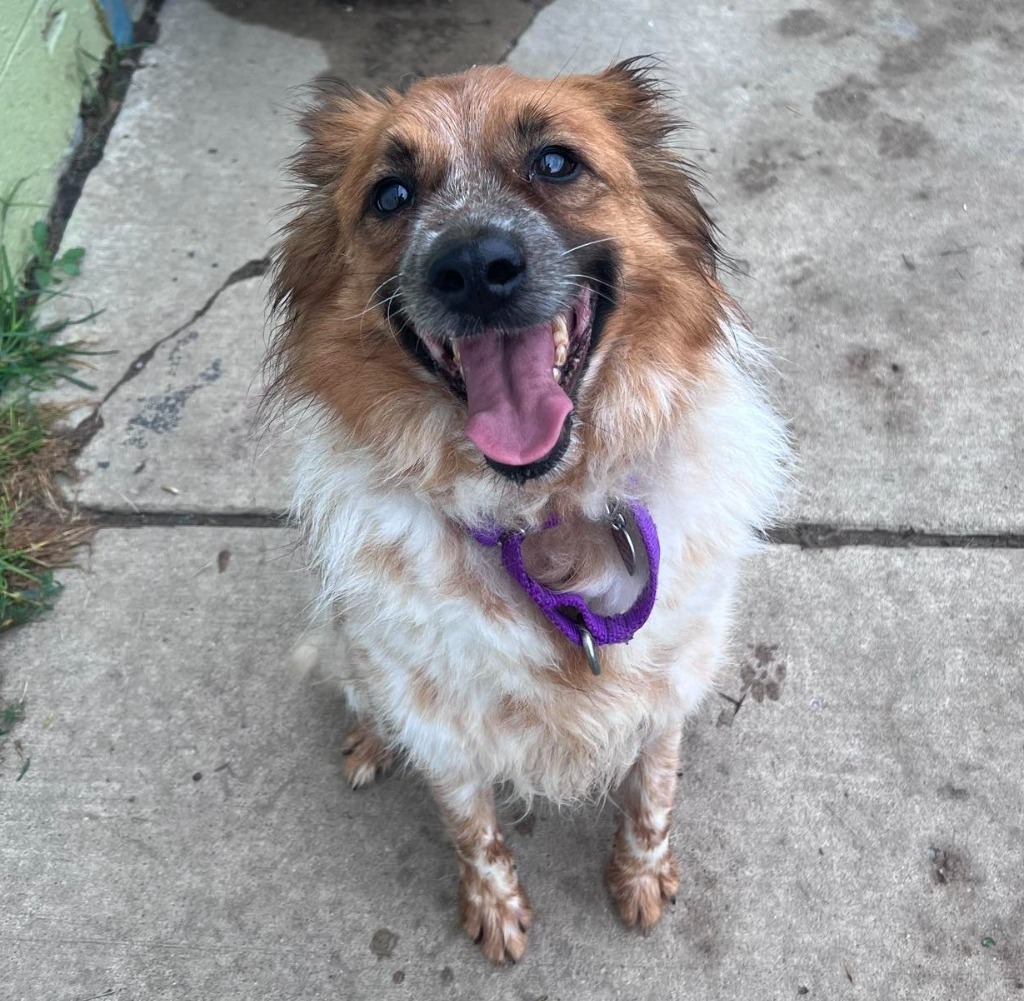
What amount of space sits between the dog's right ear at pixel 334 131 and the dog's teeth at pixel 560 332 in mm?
780

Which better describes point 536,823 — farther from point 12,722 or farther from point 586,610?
point 12,722

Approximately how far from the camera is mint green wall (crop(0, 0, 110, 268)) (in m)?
3.68

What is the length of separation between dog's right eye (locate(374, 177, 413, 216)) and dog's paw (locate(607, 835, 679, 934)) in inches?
66.8

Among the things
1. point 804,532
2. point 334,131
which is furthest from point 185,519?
point 804,532

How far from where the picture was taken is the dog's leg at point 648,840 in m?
2.20

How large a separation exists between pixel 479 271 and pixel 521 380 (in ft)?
0.80

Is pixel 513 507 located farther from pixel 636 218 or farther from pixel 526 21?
pixel 526 21

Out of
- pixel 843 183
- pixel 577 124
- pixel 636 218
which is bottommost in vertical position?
pixel 843 183

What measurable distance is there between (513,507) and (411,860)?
117 centimetres

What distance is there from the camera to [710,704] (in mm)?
2574

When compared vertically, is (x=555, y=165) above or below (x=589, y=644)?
above

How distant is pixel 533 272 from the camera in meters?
1.67

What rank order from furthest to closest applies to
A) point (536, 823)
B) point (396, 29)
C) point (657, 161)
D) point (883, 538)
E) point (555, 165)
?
point (396, 29)
point (883, 538)
point (536, 823)
point (657, 161)
point (555, 165)

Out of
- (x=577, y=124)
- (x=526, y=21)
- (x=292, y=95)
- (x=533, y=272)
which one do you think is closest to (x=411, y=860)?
(x=533, y=272)
